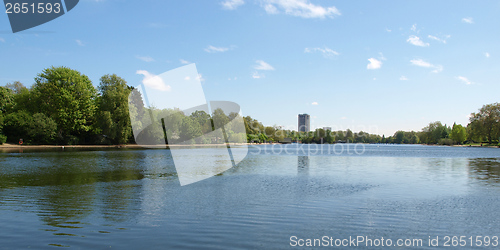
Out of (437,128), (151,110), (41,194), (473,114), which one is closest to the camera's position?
(41,194)

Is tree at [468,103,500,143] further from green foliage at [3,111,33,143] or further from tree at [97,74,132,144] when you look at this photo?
green foliage at [3,111,33,143]

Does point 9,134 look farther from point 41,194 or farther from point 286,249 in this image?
point 286,249

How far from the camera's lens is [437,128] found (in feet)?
623

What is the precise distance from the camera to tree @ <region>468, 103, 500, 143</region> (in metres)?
128

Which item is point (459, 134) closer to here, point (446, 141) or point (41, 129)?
point (446, 141)

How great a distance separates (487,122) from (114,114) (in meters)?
140

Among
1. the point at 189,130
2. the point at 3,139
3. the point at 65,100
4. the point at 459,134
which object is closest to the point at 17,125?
the point at 3,139

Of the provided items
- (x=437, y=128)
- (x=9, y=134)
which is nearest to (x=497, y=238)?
(x=9, y=134)

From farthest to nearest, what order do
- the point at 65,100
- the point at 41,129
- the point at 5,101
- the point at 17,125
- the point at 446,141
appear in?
1. the point at 446,141
2. the point at 5,101
3. the point at 65,100
4. the point at 17,125
5. the point at 41,129

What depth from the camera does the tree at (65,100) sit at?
241 feet

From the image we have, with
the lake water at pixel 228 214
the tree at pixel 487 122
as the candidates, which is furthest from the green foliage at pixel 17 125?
the tree at pixel 487 122

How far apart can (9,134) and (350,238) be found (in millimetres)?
82028

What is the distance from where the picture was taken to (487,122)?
426 feet

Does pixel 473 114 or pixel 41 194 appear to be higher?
pixel 473 114
